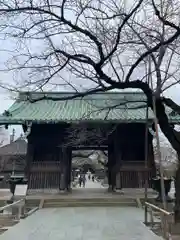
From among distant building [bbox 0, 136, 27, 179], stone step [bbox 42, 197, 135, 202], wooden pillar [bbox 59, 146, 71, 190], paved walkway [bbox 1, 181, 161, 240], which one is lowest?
paved walkway [bbox 1, 181, 161, 240]

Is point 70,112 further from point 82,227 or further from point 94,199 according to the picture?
point 82,227

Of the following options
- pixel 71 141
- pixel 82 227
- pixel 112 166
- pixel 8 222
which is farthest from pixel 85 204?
pixel 82 227

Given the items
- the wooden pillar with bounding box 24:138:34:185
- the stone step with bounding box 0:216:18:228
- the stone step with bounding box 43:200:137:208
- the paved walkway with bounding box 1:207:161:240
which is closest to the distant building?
the wooden pillar with bounding box 24:138:34:185

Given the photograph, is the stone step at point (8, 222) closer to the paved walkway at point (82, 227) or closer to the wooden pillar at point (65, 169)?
the paved walkway at point (82, 227)

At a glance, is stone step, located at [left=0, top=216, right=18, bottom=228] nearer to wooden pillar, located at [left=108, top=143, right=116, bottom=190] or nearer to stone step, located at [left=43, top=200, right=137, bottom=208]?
stone step, located at [left=43, top=200, right=137, bottom=208]

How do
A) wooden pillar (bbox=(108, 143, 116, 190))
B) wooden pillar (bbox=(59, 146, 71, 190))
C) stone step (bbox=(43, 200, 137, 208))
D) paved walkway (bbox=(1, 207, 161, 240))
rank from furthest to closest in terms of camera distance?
wooden pillar (bbox=(108, 143, 116, 190))
wooden pillar (bbox=(59, 146, 71, 190))
stone step (bbox=(43, 200, 137, 208))
paved walkway (bbox=(1, 207, 161, 240))

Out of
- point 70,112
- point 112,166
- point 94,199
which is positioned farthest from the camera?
point 112,166

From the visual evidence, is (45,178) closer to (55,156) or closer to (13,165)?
(55,156)

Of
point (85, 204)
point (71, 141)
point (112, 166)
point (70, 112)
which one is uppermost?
point (70, 112)

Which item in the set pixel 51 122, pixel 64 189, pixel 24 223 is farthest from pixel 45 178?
pixel 24 223

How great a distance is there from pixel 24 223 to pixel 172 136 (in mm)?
5804

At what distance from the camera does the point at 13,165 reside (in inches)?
1443

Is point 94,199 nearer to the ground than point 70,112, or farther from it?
nearer to the ground

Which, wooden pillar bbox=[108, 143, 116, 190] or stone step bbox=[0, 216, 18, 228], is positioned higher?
wooden pillar bbox=[108, 143, 116, 190]
